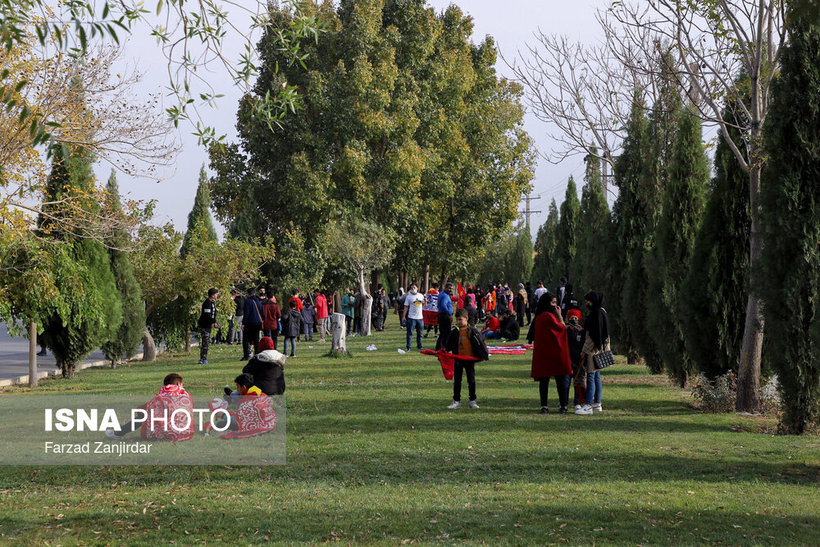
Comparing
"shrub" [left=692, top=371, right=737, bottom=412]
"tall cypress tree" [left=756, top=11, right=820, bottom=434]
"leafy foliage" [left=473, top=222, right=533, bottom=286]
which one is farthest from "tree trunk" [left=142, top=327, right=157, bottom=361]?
"leafy foliage" [left=473, top=222, right=533, bottom=286]

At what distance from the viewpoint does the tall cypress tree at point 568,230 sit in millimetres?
44625

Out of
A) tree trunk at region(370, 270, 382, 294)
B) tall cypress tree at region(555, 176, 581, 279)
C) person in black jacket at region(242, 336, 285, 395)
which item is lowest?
person in black jacket at region(242, 336, 285, 395)

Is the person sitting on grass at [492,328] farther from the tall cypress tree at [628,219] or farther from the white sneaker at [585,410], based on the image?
the white sneaker at [585,410]

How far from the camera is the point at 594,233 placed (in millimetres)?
25359

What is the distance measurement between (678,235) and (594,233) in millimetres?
8167

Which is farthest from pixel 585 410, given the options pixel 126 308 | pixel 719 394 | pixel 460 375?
pixel 126 308

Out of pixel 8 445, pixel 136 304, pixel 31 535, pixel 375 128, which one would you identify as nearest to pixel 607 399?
pixel 8 445

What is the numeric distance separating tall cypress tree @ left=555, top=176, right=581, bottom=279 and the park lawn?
31.1 meters

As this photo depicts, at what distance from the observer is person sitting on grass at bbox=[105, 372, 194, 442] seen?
34.6 feet

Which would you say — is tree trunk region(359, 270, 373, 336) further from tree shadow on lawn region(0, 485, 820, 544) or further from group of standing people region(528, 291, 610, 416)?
tree shadow on lawn region(0, 485, 820, 544)

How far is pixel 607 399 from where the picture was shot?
15.2 metres

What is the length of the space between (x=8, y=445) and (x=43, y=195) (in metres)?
6.68

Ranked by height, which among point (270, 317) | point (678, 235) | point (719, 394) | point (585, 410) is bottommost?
point (585, 410)

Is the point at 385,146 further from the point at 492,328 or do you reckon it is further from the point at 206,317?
the point at 206,317
